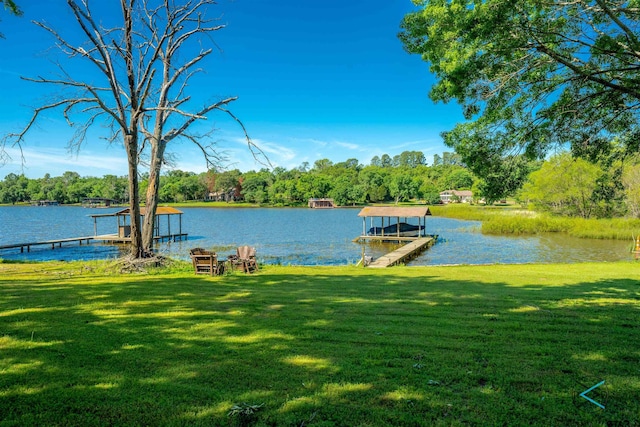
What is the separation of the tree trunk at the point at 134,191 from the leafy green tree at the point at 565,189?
44.0 m

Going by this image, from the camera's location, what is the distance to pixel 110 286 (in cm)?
937

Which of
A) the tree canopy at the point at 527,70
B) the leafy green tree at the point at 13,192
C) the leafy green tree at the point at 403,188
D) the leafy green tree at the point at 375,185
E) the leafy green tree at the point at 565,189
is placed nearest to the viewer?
the tree canopy at the point at 527,70

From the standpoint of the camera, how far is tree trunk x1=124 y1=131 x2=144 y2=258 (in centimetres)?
1344

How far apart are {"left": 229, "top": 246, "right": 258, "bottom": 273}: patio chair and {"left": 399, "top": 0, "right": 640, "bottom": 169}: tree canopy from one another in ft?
30.6

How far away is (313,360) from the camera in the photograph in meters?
4.54

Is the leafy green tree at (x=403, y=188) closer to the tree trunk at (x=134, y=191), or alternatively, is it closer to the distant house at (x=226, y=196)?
the distant house at (x=226, y=196)

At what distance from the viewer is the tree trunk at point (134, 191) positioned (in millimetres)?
13438

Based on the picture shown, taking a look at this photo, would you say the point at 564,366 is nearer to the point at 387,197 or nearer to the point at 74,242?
the point at 74,242

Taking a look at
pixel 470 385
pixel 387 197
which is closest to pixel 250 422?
pixel 470 385

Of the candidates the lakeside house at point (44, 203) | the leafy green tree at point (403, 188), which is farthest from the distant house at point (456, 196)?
the lakeside house at point (44, 203)

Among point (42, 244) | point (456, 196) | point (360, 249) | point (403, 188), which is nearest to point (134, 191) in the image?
point (360, 249)

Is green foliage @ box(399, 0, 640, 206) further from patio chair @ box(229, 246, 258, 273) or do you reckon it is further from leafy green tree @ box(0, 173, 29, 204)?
leafy green tree @ box(0, 173, 29, 204)

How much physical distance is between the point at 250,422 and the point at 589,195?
5322 centimetres

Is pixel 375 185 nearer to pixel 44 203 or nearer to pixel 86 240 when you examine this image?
pixel 86 240
